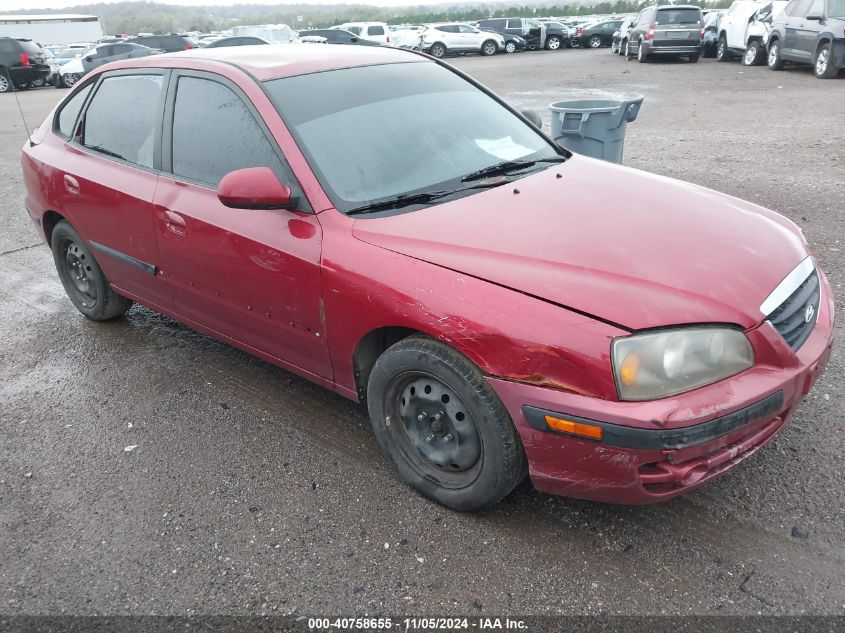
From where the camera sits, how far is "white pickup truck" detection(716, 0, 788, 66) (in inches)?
675

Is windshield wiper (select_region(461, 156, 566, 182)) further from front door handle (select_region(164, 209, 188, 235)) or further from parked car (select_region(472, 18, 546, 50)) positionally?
parked car (select_region(472, 18, 546, 50))

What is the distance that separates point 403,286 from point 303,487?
1.01m

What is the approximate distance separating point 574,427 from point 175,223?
7.13 feet

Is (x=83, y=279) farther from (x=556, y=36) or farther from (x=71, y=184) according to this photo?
(x=556, y=36)

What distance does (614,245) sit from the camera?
2.52 metres

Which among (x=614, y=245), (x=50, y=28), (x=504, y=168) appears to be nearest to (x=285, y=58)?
(x=504, y=168)

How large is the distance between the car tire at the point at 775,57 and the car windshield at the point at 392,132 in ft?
49.6

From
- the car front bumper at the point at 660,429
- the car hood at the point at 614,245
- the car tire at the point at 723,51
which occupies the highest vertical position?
the car hood at the point at 614,245

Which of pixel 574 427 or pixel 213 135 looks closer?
pixel 574 427

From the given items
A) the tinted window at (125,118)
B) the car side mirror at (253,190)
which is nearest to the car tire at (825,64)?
the tinted window at (125,118)

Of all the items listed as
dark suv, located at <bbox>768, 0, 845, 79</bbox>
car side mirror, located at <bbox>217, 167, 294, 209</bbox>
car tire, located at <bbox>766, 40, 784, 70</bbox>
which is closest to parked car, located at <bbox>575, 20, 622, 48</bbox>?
car tire, located at <bbox>766, 40, 784, 70</bbox>

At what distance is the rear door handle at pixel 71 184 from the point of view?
4023 millimetres

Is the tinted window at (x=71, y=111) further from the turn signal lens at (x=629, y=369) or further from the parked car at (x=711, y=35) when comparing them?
the parked car at (x=711, y=35)

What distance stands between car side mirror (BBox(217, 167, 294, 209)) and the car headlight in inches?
56.4
